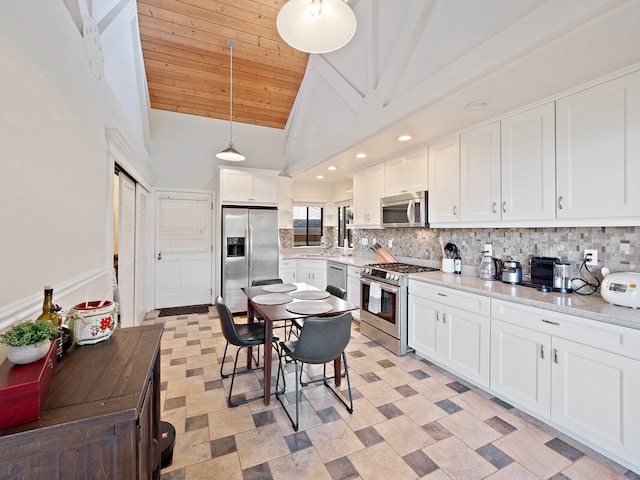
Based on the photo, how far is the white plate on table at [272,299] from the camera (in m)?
2.55

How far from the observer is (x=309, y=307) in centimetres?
241

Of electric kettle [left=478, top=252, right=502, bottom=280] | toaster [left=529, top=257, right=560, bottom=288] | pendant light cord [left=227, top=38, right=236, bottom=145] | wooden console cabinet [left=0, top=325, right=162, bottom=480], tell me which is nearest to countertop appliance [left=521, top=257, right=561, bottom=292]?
toaster [left=529, top=257, right=560, bottom=288]

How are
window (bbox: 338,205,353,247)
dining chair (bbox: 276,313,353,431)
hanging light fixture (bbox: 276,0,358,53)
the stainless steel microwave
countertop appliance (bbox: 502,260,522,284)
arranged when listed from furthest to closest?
1. window (bbox: 338,205,353,247)
2. the stainless steel microwave
3. countertop appliance (bbox: 502,260,522,284)
4. dining chair (bbox: 276,313,353,431)
5. hanging light fixture (bbox: 276,0,358,53)

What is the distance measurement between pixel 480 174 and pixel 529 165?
44cm

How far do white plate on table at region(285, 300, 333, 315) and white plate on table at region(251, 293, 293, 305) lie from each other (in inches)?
4.8

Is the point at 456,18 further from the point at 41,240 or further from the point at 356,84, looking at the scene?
the point at 41,240

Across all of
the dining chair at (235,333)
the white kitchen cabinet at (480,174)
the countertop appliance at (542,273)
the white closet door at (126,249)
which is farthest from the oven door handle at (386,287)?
the white closet door at (126,249)

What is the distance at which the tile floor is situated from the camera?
5.70ft

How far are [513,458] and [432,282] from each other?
4.78ft

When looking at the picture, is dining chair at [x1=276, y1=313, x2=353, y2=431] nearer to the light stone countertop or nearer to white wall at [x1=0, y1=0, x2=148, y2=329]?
the light stone countertop

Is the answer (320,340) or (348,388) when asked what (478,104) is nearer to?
(320,340)

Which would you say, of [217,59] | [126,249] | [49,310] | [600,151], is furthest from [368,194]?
[49,310]

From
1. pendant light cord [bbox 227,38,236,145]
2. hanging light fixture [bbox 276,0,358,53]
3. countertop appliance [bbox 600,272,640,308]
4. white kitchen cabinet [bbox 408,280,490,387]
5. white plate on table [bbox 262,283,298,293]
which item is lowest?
white kitchen cabinet [bbox 408,280,490,387]

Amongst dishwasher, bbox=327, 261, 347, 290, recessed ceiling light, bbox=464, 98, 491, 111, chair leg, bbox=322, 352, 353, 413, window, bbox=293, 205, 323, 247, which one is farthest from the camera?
window, bbox=293, 205, 323, 247
